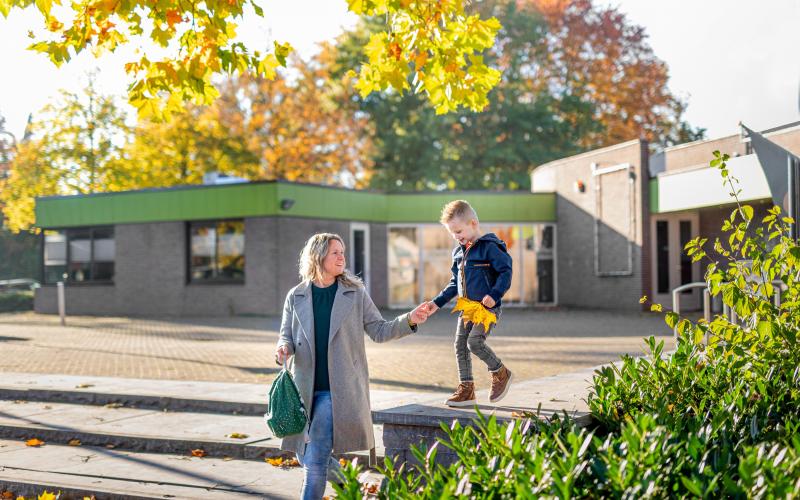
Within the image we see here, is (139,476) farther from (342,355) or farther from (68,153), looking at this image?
(68,153)

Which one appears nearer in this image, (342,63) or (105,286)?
(105,286)

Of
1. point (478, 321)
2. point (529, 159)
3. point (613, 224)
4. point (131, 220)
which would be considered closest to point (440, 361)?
point (478, 321)

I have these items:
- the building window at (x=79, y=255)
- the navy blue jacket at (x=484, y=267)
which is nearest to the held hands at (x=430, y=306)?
the navy blue jacket at (x=484, y=267)

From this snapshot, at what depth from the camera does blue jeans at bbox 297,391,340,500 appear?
17.1 feet

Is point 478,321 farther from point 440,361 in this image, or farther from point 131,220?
point 131,220

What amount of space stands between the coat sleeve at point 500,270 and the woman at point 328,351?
0.83 meters

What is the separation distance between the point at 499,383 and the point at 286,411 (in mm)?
1907

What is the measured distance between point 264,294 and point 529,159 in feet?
49.3

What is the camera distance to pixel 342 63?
3659 centimetres

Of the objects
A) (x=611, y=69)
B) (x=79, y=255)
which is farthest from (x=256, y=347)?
(x=611, y=69)

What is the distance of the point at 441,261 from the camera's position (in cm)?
2825

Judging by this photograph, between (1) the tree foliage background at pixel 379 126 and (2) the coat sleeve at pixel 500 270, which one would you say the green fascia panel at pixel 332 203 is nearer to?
(1) the tree foliage background at pixel 379 126

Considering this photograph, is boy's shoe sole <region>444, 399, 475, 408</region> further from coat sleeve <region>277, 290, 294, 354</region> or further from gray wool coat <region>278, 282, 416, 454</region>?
coat sleeve <region>277, 290, 294, 354</region>

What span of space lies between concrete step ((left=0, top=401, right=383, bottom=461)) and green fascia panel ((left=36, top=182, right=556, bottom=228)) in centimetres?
1564
